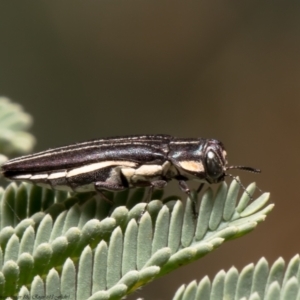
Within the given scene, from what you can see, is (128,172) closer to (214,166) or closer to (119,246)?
(214,166)

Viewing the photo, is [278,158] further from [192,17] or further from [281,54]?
[192,17]

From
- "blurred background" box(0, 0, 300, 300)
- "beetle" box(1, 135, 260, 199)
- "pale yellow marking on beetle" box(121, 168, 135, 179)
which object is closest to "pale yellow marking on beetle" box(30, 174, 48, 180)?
"beetle" box(1, 135, 260, 199)

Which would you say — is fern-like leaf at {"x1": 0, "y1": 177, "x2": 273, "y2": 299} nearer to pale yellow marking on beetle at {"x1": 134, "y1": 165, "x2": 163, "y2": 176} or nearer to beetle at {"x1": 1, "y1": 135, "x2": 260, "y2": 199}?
beetle at {"x1": 1, "y1": 135, "x2": 260, "y2": 199}

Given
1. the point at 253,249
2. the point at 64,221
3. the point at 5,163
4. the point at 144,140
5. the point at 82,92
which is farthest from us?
the point at 82,92

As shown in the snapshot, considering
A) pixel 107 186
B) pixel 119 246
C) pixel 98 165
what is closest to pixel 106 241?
pixel 119 246

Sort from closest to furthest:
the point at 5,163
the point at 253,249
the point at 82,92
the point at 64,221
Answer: the point at 64,221
the point at 5,163
the point at 253,249
the point at 82,92

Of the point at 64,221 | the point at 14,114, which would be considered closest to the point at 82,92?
the point at 14,114

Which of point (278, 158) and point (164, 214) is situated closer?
point (164, 214)
